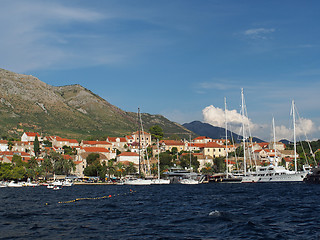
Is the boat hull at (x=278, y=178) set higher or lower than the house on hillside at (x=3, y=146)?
lower

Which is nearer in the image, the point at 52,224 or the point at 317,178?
the point at 52,224

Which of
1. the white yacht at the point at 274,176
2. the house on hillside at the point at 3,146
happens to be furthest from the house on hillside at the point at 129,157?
the white yacht at the point at 274,176

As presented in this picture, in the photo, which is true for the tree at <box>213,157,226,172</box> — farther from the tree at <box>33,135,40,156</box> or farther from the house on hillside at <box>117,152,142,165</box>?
the tree at <box>33,135,40,156</box>

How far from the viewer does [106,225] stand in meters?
34.4

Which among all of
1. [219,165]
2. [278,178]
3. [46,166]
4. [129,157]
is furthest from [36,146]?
[278,178]

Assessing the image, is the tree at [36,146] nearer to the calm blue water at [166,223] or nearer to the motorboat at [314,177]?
the motorboat at [314,177]

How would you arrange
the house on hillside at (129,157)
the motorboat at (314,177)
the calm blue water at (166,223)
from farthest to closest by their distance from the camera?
the house on hillside at (129,157)
the motorboat at (314,177)
the calm blue water at (166,223)

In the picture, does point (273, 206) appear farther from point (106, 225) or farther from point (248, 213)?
point (106, 225)

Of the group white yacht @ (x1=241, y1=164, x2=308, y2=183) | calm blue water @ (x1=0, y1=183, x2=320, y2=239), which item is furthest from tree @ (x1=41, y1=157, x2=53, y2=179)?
calm blue water @ (x1=0, y1=183, x2=320, y2=239)

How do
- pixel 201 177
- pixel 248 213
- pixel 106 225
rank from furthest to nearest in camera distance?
1. pixel 201 177
2. pixel 248 213
3. pixel 106 225

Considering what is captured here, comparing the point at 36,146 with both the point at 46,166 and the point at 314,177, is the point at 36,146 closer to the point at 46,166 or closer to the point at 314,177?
the point at 46,166

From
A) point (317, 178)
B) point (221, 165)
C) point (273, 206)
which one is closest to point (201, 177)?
point (221, 165)

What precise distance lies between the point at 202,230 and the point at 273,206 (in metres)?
19.7

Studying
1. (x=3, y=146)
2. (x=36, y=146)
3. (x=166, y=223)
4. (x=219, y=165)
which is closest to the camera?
(x=166, y=223)
